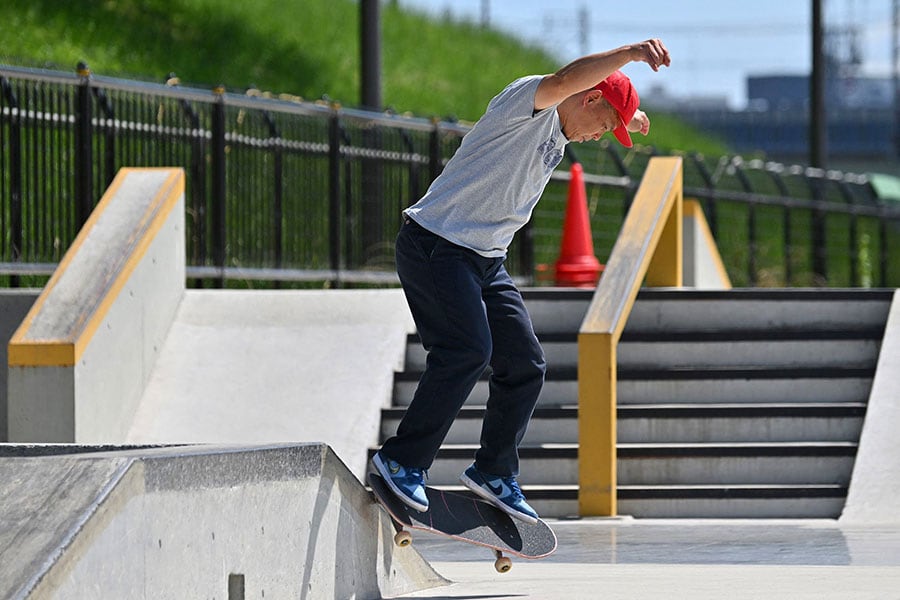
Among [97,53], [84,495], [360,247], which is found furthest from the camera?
[97,53]

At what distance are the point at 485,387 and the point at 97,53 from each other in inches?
612

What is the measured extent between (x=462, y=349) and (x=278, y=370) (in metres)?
4.24

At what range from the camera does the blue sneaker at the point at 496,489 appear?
6.02 m

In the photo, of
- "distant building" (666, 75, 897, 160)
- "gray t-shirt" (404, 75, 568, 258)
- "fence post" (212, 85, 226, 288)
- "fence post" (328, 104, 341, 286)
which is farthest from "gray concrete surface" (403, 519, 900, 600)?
"distant building" (666, 75, 897, 160)

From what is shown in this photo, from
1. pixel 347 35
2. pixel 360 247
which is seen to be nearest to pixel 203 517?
pixel 360 247

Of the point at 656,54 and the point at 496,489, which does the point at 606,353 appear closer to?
the point at 496,489

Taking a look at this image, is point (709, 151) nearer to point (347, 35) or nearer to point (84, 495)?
point (347, 35)

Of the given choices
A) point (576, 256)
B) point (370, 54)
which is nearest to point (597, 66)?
point (576, 256)

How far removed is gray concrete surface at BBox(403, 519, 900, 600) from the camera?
18.7 feet

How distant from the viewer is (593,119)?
588 centimetres

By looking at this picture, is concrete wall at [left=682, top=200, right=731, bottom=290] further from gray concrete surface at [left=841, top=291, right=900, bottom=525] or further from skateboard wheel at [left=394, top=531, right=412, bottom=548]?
skateboard wheel at [left=394, top=531, right=412, bottom=548]

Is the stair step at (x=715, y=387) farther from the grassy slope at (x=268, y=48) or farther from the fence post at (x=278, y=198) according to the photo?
the grassy slope at (x=268, y=48)

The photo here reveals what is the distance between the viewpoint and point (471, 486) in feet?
19.8

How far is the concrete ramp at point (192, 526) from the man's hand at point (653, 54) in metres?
1.65
